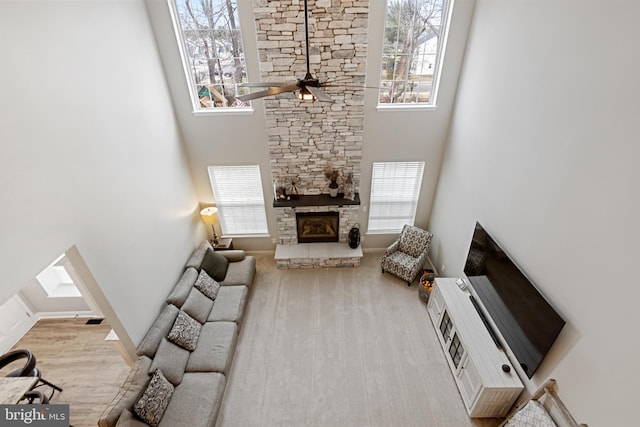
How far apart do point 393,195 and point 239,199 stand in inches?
137

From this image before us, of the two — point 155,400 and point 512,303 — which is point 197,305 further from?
point 512,303

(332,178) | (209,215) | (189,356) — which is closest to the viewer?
(189,356)

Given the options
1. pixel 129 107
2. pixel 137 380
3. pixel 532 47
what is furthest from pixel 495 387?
pixel 129 107

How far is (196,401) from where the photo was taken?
395cm

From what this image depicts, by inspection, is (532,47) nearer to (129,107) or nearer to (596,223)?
(596,223)

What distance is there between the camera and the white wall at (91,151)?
106 inches

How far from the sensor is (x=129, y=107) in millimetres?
4250

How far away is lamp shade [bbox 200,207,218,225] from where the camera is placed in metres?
6.31

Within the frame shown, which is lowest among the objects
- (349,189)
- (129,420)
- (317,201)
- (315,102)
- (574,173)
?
(129,420)

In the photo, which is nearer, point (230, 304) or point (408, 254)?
point (230, 304)

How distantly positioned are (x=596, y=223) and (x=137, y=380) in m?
5.40

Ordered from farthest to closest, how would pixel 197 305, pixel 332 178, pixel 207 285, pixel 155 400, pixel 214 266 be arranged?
pixel 332 178, pixel 214 266, pixel 207 285, pixel 197 305, pixel 155 400

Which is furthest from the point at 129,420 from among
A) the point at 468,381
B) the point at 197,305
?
the point at 468,381

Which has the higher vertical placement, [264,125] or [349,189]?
[264,125]
